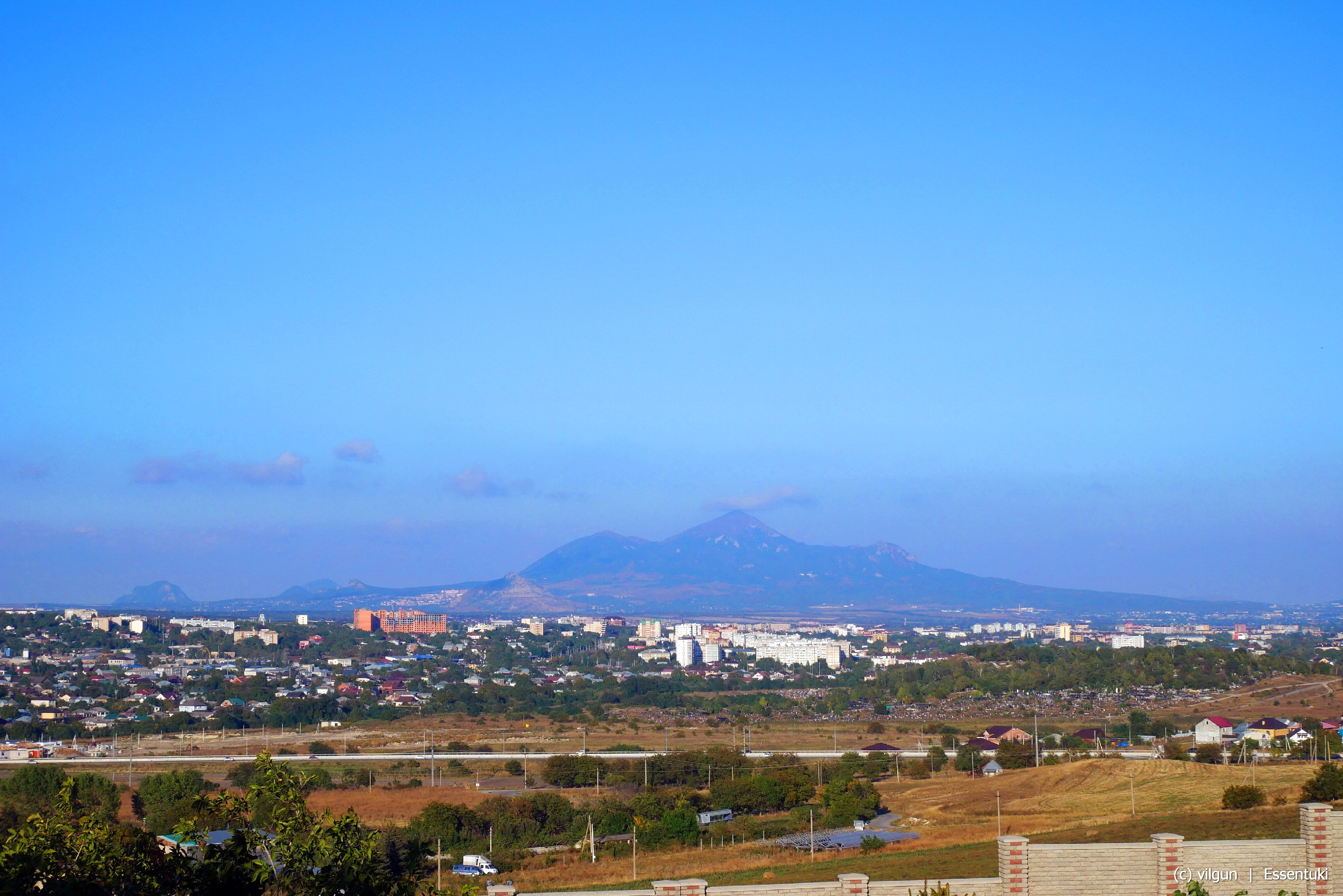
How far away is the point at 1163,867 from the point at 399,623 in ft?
496

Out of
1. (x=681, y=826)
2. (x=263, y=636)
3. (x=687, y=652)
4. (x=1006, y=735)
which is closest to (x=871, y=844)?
(x=681, y=826)

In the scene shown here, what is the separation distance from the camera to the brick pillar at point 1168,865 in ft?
35.5

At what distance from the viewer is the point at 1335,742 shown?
1674 inches

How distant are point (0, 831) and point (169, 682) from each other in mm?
62657

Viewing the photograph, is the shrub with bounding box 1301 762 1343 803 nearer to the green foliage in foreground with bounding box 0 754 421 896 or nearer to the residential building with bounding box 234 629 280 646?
the green foliage in foreground with bounding box 0 754 421 896

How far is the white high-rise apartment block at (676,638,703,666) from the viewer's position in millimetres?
119875

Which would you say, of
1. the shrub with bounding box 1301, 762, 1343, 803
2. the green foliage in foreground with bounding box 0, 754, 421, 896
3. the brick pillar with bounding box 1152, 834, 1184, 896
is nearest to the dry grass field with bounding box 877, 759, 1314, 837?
the shrub with bounding box 1301, 762, 1343, 803

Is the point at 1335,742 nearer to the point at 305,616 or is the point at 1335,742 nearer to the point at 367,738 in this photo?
the point at 367,738

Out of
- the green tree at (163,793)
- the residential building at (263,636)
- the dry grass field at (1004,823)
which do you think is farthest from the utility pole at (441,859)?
the residential building at (263,636)

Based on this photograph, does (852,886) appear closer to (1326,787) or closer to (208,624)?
(1326,787)

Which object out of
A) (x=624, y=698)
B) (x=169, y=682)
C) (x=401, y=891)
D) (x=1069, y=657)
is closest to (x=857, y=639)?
(x=1069, y=657)

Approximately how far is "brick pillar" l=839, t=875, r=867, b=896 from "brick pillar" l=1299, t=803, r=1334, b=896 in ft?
14.4

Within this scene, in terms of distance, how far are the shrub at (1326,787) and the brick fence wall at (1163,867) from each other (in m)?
14.8

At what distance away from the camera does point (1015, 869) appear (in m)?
10.6
